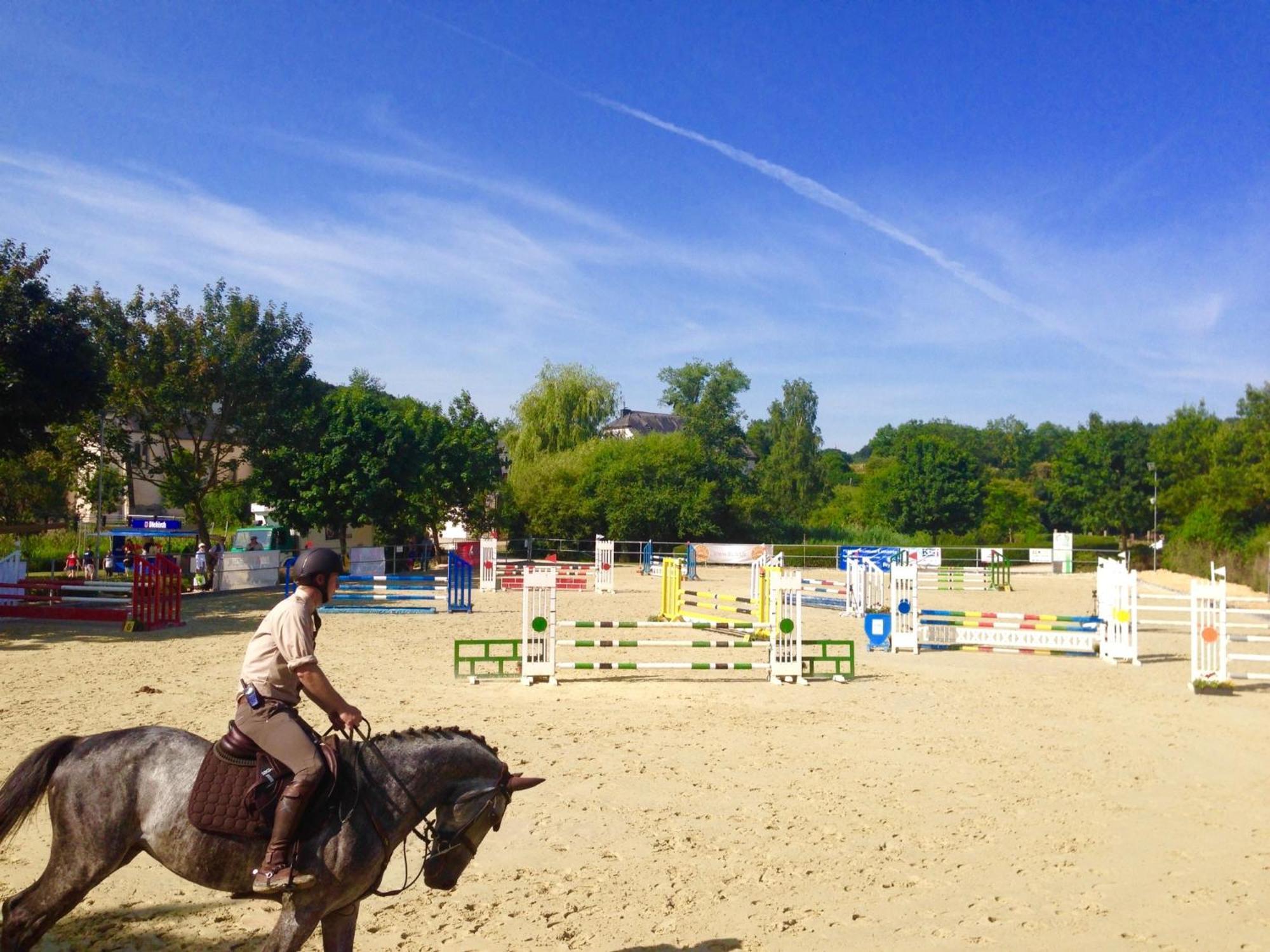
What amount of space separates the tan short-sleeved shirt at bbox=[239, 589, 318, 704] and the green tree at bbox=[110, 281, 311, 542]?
1162 inches

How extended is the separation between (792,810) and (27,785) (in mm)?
5294

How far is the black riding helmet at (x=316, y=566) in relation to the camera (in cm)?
405

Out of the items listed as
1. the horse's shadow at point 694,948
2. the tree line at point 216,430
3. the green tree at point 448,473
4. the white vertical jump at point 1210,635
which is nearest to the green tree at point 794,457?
the green tree at point 448,473

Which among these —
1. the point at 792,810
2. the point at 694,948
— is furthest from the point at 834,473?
the point at 694,948

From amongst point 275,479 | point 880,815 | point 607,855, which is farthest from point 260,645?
point 275,479

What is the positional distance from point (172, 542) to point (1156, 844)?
38160mm

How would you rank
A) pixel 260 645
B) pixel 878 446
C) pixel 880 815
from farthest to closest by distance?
pixel 878 446 → pixel 880 815 → pixel 260 645

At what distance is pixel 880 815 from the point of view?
730cm

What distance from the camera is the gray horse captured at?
153 inches

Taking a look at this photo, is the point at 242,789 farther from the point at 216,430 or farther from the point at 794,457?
the point at 794,457

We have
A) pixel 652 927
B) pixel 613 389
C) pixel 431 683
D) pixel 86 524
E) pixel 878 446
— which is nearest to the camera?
pixel 652 927

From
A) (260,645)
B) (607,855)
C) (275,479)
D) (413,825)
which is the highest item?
(275,479)

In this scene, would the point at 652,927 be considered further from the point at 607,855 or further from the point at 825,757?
the point at 825,757

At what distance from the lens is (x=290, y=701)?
404 centimetres
